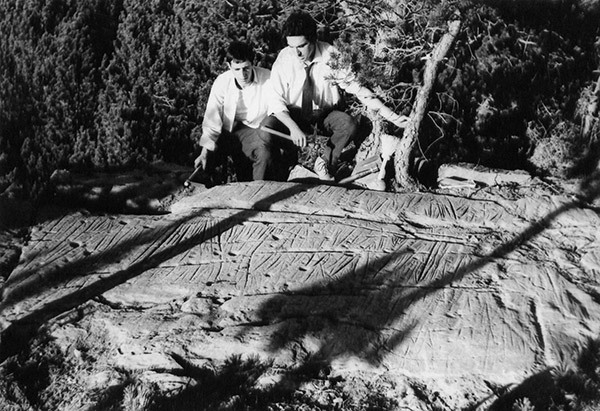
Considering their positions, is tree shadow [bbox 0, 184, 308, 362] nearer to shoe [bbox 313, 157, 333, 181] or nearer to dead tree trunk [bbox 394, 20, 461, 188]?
shoe [bbox 313, 157, 333, 181]

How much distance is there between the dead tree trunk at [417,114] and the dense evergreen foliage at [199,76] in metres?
0.18

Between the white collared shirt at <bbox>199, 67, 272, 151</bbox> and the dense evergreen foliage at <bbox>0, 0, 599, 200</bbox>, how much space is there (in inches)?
36.7

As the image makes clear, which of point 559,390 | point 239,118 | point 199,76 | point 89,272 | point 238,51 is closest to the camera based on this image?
point 559,390

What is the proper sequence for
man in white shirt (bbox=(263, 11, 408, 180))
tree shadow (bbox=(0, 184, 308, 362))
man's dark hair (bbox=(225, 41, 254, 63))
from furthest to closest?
man in white shirt (bbox=(263, 11, 408, 180)) → man's dark hair (bbox=(225, 41, 254, 63)) → tree shadow (bbox=(0, 184, 308, 362))

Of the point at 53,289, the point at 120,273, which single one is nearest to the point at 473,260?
the point at 120,273

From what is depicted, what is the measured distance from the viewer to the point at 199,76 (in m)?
9.16

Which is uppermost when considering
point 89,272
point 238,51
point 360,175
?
point 238,51

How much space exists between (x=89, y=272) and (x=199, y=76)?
3.41 m

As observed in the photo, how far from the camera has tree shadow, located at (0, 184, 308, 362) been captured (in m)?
5.91

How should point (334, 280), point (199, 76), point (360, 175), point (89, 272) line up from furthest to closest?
Answer: point (199, 76) < point (360, 175) < point (89, 272) < point (334, 280)

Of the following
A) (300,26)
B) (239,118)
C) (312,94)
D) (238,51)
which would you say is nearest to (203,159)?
(239,118)

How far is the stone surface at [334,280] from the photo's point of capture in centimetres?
560

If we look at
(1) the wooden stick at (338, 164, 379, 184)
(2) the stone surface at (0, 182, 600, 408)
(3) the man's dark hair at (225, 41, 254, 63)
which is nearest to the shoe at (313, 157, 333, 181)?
(1) the wooden stick at (338, 164, 379, 184)

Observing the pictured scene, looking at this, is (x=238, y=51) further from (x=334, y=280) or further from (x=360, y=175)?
(x=334, y=280)
